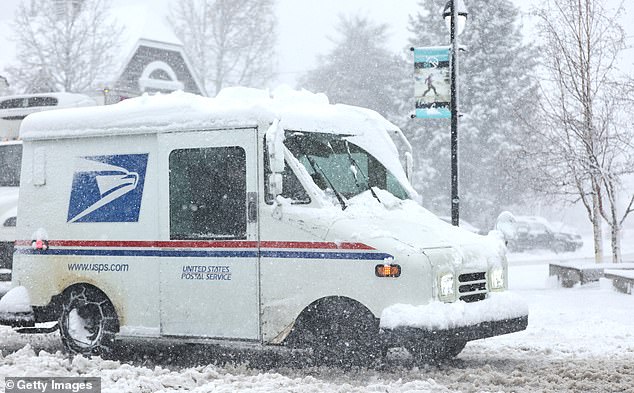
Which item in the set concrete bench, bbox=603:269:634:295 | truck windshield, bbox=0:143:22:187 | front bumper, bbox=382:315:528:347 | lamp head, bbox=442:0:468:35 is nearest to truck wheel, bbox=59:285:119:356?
front bumper, bbox=382:315:528:347

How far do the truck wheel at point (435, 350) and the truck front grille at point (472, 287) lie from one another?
41 cm

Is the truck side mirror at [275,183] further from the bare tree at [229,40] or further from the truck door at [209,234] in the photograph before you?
the bare tree at [229,40]

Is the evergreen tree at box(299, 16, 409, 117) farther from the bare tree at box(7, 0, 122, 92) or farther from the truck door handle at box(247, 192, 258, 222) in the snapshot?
the truck door handle at box(247, 192, 258, 222)

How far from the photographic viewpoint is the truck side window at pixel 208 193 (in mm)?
9188

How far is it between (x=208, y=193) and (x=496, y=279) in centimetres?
293

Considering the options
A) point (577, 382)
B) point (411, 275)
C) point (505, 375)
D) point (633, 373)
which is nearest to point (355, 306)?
point (411, 275)

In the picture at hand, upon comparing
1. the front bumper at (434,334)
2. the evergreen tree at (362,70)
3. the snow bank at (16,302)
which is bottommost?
the front bumper at (434,334)

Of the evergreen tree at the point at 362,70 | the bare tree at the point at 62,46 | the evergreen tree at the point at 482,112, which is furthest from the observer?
the evergreen tree at the point at 362,70

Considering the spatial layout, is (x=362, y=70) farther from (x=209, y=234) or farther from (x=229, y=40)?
(x=209, y=234)

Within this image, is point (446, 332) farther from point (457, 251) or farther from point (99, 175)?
point (99, 175)

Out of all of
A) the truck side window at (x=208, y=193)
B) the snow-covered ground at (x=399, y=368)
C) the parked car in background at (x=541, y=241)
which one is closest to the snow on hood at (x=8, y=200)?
the snow-covered ground at (x=399, y=368)

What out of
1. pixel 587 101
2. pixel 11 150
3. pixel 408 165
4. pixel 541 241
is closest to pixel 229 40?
pixel 541 241

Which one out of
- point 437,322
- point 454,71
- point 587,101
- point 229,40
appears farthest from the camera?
point 229,40

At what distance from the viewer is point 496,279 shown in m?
9.14
